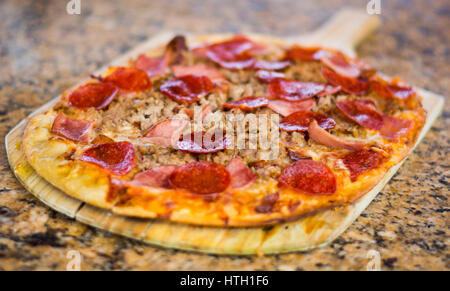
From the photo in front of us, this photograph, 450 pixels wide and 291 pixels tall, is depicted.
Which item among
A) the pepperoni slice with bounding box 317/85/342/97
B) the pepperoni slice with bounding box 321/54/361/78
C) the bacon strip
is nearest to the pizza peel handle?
the pepperoni slice with bounding box 321/54/361/78

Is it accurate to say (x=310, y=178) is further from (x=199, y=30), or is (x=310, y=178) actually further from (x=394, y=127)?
(x=199, y=30)

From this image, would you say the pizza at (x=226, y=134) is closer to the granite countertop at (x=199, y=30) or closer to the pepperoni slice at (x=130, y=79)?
the pepperoni slice at (x=130, y=79)

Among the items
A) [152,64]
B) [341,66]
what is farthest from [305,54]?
[152,64]

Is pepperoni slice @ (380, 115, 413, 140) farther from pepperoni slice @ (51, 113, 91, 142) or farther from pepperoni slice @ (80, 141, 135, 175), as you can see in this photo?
pepperoni slice @ (51, 113, 91, 142)

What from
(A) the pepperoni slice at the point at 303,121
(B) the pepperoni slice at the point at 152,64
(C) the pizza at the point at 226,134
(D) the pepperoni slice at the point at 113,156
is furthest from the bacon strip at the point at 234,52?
(D) the pepperoni slice at the point at 113,156
